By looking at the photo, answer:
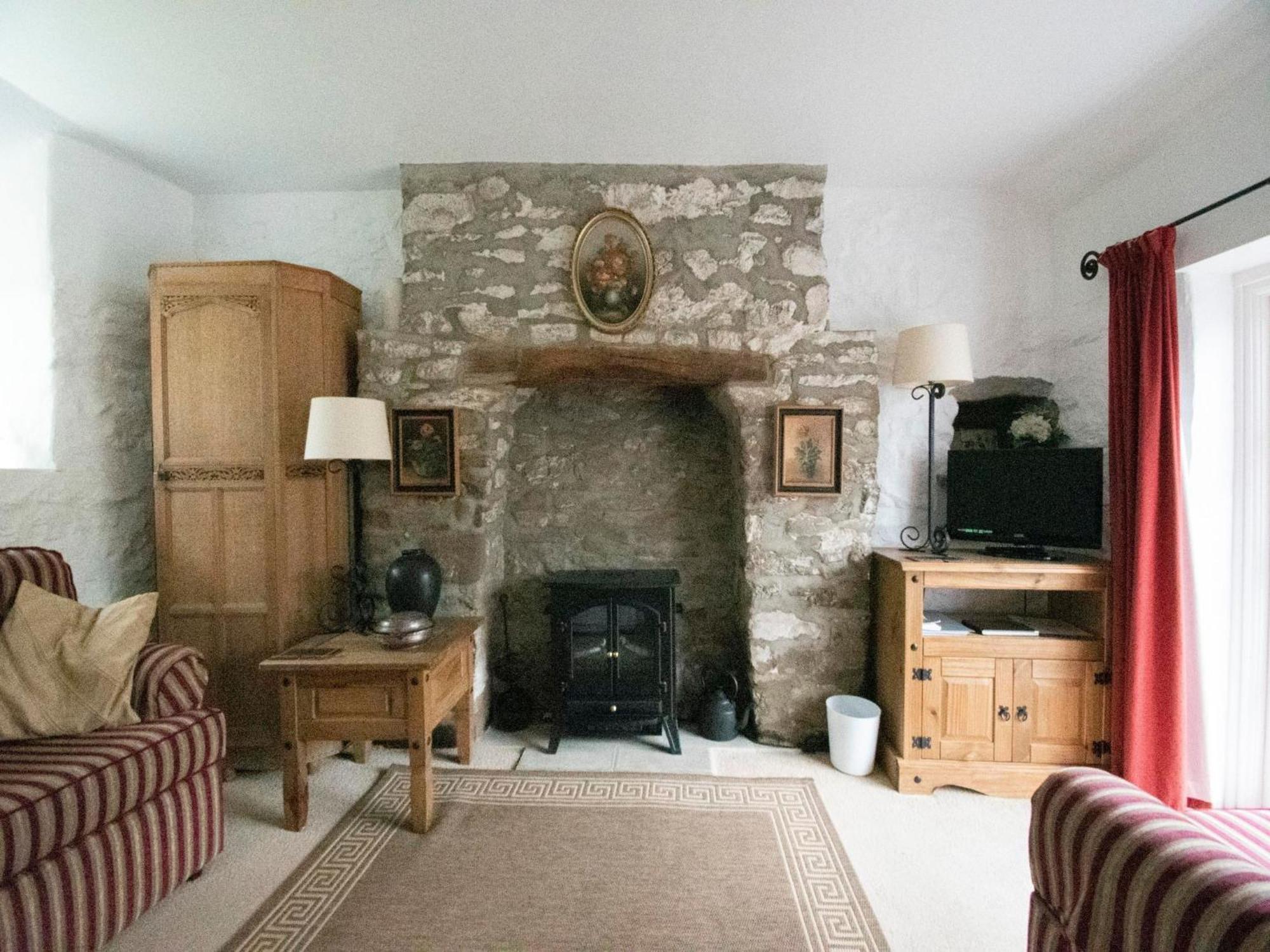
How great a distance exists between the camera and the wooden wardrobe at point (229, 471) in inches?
103

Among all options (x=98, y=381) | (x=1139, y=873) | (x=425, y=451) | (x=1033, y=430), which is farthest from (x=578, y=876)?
(x=98, y=381)

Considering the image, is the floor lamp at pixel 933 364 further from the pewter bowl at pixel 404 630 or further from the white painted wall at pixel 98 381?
the white painted wall at pixel 98 381

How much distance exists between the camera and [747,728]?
3076 mm

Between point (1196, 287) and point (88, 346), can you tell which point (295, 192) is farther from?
point (1196, 287)

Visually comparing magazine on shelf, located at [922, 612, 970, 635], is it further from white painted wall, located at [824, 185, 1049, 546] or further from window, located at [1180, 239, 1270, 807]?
window, located at [1180, 239, 1270, 807]

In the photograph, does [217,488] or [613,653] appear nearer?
[217,488]

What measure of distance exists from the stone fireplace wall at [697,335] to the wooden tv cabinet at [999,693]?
16.0 inches

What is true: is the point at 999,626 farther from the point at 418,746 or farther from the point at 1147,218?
the point at 418,746

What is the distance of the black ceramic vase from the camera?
2643mm

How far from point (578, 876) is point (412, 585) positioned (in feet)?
4.46

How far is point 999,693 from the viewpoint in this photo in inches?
99.6

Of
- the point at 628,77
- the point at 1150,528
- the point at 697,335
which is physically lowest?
the point at 1150,528

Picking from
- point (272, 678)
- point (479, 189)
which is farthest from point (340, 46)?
point (272, 678)

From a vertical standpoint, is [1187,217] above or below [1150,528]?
above
